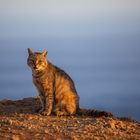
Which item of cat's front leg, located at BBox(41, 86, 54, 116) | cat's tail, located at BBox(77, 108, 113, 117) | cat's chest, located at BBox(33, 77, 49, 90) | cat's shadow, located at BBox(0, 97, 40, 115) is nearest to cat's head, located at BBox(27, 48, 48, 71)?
cat's chest, located at BBox(33, 77, 49, 90)

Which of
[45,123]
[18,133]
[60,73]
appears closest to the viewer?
[18,133]

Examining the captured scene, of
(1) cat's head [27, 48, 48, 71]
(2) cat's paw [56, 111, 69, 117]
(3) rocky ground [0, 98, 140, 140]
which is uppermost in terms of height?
(1) cat's head [27, 48, 48, 71]

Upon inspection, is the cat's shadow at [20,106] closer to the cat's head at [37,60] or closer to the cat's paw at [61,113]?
the cat's paw at [61,113]

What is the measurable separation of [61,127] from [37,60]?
3.09 meters

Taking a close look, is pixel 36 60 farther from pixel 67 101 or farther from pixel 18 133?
pixel 18 133

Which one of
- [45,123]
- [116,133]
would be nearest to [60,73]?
[45,123]

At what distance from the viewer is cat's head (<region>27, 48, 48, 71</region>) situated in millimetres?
14258

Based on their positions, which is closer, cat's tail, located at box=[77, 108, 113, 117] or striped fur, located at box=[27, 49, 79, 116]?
cat's tail, located at box=[77, 108, 113, 117]

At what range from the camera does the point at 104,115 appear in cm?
1402

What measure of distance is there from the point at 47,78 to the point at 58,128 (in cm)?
324

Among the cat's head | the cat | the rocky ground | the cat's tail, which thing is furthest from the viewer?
the cat

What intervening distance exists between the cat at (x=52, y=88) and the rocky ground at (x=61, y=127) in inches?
23.2

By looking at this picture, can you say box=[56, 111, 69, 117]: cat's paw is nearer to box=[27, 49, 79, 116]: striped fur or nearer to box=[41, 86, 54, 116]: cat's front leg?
box=[27, 49, 79, 116]: striped fur

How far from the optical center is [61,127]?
11703 millimetres
